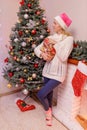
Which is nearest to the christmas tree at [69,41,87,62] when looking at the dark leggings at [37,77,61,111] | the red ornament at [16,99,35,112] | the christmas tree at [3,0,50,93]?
the dark leggings at [37,77,61,111]

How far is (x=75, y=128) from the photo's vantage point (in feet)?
6.87

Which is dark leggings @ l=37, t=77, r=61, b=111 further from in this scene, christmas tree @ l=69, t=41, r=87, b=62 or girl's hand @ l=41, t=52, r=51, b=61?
christmas tree @ l=69, t=41, r=87, b=62

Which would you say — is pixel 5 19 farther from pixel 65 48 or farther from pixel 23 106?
pixel 23 106

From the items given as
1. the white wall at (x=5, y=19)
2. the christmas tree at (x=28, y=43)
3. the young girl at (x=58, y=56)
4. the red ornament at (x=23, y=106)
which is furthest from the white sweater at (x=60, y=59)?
the white wall at (x=5, y=19)

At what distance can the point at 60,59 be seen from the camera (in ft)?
6.93

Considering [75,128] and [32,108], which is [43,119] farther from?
[75,128]

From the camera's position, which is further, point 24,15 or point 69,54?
point 24,15

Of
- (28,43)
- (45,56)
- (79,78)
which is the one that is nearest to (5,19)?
(28,43)

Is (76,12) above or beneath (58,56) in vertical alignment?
above

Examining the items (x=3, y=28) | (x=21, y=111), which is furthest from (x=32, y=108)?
(x=3, y=28)

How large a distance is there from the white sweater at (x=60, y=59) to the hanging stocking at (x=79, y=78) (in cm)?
19

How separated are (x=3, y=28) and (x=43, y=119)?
1609 mm

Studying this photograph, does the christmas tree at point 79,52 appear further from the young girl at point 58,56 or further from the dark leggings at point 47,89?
the dark leggings at point 47,89

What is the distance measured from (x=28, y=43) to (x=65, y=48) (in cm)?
61
